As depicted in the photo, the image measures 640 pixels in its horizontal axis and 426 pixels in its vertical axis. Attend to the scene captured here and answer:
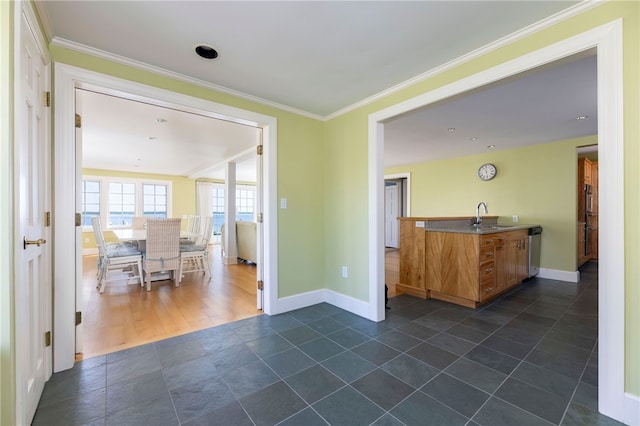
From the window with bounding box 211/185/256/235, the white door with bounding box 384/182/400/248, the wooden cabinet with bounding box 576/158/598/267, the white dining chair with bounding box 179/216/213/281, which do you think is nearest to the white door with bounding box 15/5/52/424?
the white dining chair with bounding box 179/216/213/281

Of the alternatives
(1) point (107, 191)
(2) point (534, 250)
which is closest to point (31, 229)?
(2) point (534, 250)

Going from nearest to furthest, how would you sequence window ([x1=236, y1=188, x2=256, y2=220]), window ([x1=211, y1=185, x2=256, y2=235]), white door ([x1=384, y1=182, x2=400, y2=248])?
white door ([x1=384, y1=182, x2=400, y2=248]) → window ([x1=211, y1=185, x2=256, y2=235]) → window ([x1=236, y1=188, x2=256, y2=220])

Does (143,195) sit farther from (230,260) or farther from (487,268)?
(487,268)

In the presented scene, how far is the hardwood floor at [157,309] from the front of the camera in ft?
8.05

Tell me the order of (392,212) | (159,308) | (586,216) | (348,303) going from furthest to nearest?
1. (392,212)
2. (586,216)
3. (159,308)
4. (348,303)

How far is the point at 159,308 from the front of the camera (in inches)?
126

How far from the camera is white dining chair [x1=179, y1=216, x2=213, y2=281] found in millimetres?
4520

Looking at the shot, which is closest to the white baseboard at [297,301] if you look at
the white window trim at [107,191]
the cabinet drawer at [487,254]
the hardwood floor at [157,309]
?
the hardwood floor at [157,309]

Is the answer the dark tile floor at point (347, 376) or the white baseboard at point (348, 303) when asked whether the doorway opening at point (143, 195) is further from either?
the white baseboard at point (348, 303)

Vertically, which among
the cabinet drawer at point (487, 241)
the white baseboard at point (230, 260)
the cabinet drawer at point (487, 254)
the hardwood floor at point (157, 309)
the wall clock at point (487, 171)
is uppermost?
the wall clock at point (487, 171)

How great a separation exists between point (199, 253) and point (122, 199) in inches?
205

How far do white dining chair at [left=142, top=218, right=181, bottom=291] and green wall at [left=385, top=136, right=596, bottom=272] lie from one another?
5295mm

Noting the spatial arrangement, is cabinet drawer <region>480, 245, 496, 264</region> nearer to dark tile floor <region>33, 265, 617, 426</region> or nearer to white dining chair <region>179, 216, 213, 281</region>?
dark tile floor <region>33, 265, 617, 426</region>

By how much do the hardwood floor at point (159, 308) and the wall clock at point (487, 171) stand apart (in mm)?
2690
